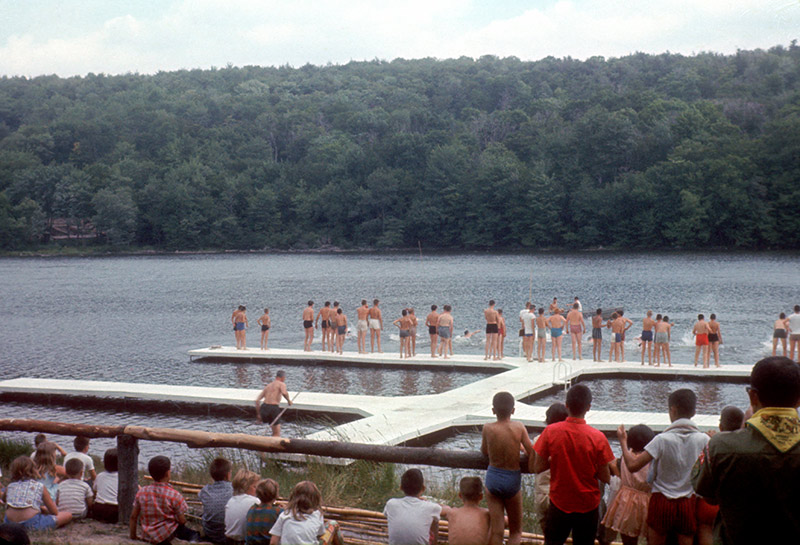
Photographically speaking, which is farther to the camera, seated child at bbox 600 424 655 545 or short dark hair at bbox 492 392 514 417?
short dark hair at bbox 492 392 514 417

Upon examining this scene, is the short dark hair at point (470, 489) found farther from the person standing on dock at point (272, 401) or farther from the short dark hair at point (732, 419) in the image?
the person standing on dock at point (272, 401)

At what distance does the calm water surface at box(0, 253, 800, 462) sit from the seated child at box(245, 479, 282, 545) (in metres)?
6.13

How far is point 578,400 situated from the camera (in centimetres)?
410

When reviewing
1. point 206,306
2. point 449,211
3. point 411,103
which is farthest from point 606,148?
point 206,306

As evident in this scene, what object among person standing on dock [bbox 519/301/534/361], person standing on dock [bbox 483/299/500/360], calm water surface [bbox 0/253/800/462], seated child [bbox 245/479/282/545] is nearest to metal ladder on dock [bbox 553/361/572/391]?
calm water surface [bbox 0/253/800/462]

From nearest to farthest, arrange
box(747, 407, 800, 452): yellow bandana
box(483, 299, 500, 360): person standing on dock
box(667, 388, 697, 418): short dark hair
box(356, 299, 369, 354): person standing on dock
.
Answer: box(747, 407, 800, 452): yellow bandana < box(667, 388, 697, 418): short dark hair < box(483, 299, 500, 360): person standing on dock < box(356, 299, 369, 354): person standing on dock

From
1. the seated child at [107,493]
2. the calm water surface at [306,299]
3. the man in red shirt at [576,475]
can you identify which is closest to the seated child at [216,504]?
the seated child at [107,493]

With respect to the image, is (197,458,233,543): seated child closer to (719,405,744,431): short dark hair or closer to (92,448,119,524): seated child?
(92,448,119,524): seated child

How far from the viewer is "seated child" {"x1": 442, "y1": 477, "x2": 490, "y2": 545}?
430cm

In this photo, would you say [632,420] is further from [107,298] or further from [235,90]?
[235,90]

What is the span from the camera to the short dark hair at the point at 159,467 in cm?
494

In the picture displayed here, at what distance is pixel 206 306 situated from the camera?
139 ft

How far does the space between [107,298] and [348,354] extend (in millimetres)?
30734

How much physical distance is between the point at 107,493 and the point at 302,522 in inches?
95.1
